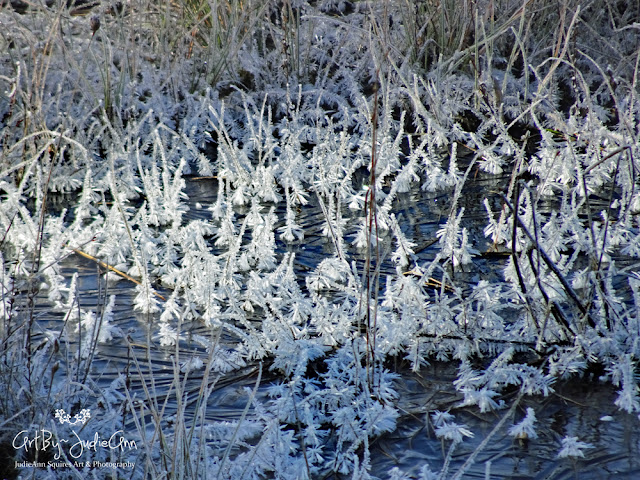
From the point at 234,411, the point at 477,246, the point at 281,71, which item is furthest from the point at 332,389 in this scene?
the point at 281,71

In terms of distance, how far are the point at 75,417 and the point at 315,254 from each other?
156 centimetres

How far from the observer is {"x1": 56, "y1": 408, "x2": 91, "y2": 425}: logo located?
1.94 metres

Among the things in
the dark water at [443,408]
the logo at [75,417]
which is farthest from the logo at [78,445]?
the dark water at [443,408]

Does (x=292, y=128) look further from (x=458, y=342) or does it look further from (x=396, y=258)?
(x=458, y=342)

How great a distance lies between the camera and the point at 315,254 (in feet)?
10.8

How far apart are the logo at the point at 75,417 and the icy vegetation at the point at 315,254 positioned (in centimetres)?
4

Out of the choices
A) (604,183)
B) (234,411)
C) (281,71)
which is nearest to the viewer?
(234,411)

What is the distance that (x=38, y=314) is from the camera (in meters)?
2.83

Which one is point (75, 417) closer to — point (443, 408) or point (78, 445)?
point (78, 445)

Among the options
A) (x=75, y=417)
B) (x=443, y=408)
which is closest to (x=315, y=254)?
(x=443, y=408)

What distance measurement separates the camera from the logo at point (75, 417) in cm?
194

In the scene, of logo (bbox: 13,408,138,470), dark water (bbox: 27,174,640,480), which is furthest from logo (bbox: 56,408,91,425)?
dark water (bbox: 27,174,640,480)

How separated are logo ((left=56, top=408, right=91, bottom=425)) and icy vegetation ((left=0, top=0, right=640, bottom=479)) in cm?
4

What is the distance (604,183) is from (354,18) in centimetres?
316
